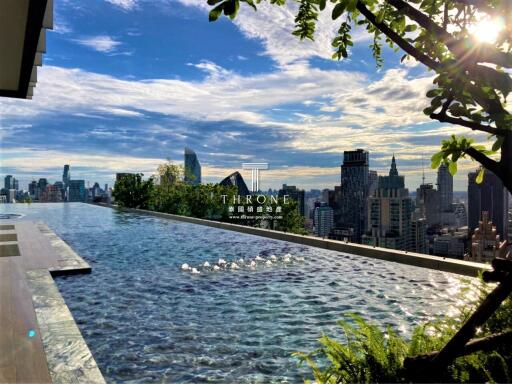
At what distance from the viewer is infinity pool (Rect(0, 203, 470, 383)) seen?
3.93 metres

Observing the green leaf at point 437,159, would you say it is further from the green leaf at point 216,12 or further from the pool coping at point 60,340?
the pool coping at point 60,340

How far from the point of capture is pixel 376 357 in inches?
82.5

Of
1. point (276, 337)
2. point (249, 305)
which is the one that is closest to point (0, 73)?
point (249, 305)

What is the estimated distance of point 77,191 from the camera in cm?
5359

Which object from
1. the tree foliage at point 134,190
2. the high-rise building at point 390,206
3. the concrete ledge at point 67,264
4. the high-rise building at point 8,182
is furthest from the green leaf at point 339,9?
the high-rise building at point 8,182

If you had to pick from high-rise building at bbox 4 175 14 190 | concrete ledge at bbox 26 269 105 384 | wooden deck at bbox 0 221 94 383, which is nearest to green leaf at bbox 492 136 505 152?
concrete ledge at bbox 26 269 105 384

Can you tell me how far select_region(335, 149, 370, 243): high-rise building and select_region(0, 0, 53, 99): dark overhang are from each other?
90.6ft

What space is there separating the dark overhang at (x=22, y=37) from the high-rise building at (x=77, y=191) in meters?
45.9

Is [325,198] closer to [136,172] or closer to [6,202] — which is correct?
[136,172]

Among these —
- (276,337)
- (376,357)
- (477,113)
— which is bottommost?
(276,337)

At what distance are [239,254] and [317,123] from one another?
32.0 ft

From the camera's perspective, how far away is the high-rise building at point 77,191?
168 ft

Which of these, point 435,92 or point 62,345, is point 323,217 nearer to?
point 62,345

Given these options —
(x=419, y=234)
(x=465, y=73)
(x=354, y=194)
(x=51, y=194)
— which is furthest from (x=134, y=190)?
(x=465, y=73)
